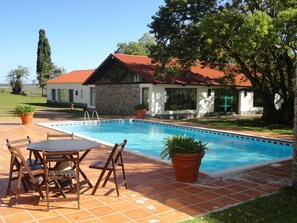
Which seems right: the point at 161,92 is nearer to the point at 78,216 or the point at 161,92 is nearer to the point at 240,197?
the point at 240,197

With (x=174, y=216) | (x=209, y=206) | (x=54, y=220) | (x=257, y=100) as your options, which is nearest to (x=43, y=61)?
(x=257, y=100)

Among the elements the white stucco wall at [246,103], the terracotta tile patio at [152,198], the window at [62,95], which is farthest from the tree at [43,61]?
the terracotta tile patio at [152,198]

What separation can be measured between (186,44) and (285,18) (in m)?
5.71

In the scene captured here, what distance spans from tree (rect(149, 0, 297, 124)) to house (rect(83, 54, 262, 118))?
2.61m

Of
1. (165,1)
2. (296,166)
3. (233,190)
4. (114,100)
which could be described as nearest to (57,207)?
(233,190)

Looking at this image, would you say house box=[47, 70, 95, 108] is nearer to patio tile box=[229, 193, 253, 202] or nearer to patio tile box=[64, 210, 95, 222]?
patio tile box=[229, 193, 253, 202]

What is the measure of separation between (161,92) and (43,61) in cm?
3342

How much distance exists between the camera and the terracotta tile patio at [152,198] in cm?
446

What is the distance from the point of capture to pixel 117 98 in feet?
80.2

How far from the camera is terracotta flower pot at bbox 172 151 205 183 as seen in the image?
6.04 metres

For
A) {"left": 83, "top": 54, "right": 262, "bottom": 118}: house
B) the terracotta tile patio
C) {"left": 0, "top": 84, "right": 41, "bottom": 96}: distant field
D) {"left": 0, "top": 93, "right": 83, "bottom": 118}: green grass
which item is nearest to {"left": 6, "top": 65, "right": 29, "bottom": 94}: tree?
{"left": 0, "top": 84, "right": 41, "bottom": 96}: distant field

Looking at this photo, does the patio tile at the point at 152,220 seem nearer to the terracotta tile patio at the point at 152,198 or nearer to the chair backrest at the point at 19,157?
the terracotta tile patio at the point at 152,198

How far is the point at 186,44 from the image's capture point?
1741 cm

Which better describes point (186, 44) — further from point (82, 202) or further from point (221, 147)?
point (82, 202)
